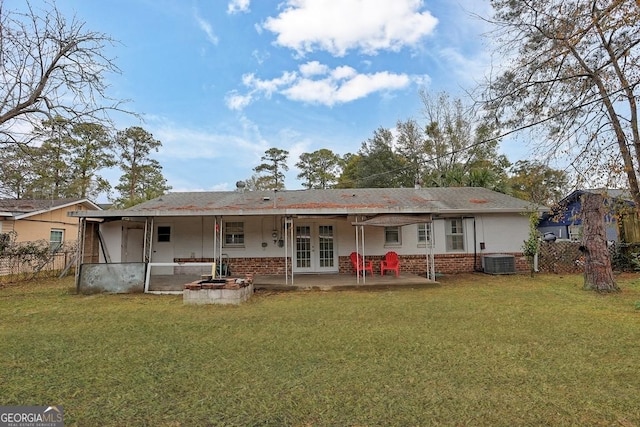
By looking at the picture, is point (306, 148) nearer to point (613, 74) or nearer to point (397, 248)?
point (397, 248)

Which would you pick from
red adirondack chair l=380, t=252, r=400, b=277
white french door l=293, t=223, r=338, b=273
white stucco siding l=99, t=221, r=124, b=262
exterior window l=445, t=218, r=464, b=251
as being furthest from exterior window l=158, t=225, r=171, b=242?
exterior window l=445, t=218, r=464, b=251

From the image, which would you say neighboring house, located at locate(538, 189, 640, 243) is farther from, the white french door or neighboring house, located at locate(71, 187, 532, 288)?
the white french door

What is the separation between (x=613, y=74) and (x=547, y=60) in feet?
3.83

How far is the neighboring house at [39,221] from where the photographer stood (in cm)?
1440

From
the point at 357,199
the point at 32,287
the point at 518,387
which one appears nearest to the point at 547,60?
the point at 518,387

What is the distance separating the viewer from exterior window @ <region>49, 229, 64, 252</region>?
16502 mm

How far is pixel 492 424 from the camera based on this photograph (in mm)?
2734

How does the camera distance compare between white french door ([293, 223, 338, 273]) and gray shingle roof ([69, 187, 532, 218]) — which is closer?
gray shingle roof ([69, 187, 532, 218])

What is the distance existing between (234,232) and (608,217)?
11.4m

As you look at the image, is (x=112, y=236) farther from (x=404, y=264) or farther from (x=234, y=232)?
(x=404, y=264)

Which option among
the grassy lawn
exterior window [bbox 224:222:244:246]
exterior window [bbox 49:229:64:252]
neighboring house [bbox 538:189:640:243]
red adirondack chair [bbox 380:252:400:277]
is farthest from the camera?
exterior window [bbox 49:229:64:252]

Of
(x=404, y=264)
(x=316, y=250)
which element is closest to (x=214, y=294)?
(x=316, y=250)

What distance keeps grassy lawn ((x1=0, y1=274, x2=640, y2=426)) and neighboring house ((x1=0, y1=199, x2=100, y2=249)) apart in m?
8.70

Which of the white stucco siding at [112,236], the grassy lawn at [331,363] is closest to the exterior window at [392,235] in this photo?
the grassy lawn at [331,363]
